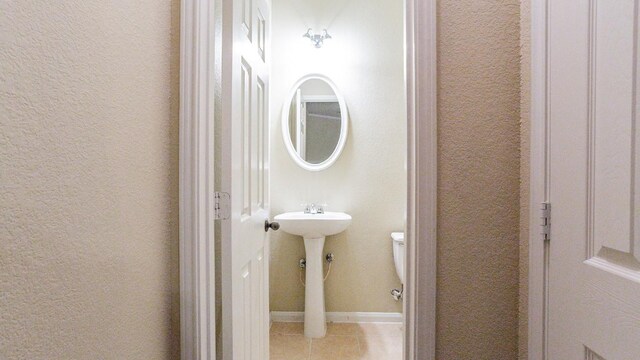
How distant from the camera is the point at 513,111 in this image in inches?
36.1

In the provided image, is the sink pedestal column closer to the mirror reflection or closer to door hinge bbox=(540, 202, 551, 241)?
the mirror reflection

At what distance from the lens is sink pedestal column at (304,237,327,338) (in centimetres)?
232

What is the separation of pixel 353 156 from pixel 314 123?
42 centimetres

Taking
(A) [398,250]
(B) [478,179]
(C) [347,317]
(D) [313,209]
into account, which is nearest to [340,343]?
(C) [347,317]

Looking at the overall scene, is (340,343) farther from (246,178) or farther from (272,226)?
(246,178)

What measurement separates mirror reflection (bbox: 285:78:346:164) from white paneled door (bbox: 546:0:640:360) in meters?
1.83

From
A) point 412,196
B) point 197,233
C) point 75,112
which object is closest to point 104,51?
point 75,112

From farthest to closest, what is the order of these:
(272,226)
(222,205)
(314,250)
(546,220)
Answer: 1. (314,250)
2. (272,226)
3. (222,205)
4. (546,220)

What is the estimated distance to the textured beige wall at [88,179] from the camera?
0.49 meters

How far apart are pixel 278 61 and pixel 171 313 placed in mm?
2134

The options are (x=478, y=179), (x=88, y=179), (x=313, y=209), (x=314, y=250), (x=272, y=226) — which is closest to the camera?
(x=88, y=179)

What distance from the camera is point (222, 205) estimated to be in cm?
103

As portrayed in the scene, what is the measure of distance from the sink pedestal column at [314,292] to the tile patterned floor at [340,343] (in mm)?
74

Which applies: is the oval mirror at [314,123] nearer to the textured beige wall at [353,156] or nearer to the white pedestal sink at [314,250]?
the textured beige wall at [353,156]
